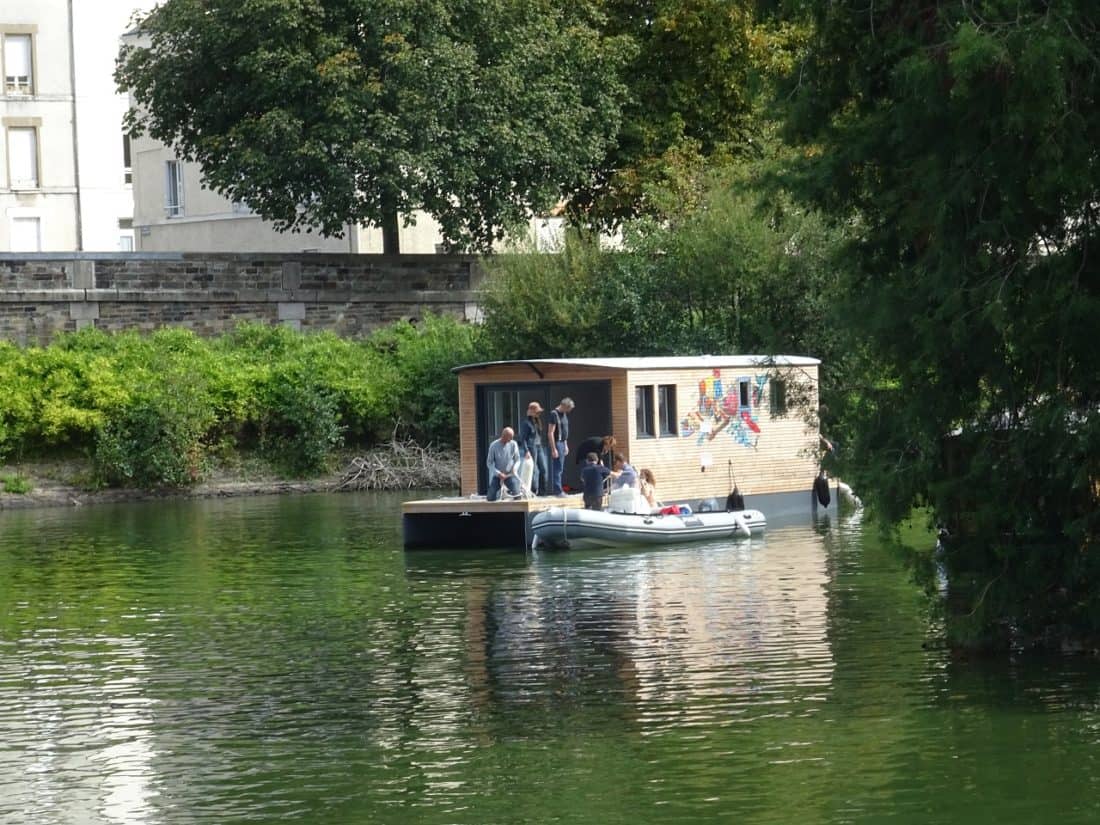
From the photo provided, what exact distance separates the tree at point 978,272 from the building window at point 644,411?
51.9 ft

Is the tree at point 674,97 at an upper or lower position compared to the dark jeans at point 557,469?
upper

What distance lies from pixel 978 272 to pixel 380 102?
108ft

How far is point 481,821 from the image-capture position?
1232 centimetres

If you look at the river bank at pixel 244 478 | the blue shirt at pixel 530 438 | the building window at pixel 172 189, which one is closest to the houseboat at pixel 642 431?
the blue shirt at pixel 530 438

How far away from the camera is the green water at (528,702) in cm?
1284

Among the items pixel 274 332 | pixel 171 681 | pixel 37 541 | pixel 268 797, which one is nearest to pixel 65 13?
pixel 274 332

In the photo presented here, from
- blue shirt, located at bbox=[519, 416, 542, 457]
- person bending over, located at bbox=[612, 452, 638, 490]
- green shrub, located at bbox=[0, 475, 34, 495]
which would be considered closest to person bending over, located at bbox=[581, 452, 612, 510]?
person bending over, located at bbox=[612, 452, 638, 490]

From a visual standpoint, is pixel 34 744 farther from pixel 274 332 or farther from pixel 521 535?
pixel 274 332

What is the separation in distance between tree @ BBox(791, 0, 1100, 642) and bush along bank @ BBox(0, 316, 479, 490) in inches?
1204

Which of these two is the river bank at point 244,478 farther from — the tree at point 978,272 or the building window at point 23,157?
the tree at point 978,272

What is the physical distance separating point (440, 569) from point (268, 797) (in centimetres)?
1426

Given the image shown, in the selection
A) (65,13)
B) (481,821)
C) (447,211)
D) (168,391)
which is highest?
(65,13)

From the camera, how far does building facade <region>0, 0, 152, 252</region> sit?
65750 mm

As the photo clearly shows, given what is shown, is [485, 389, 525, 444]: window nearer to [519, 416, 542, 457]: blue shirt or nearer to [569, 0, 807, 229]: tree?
[519, 416, 542, 457]: blue shirt
